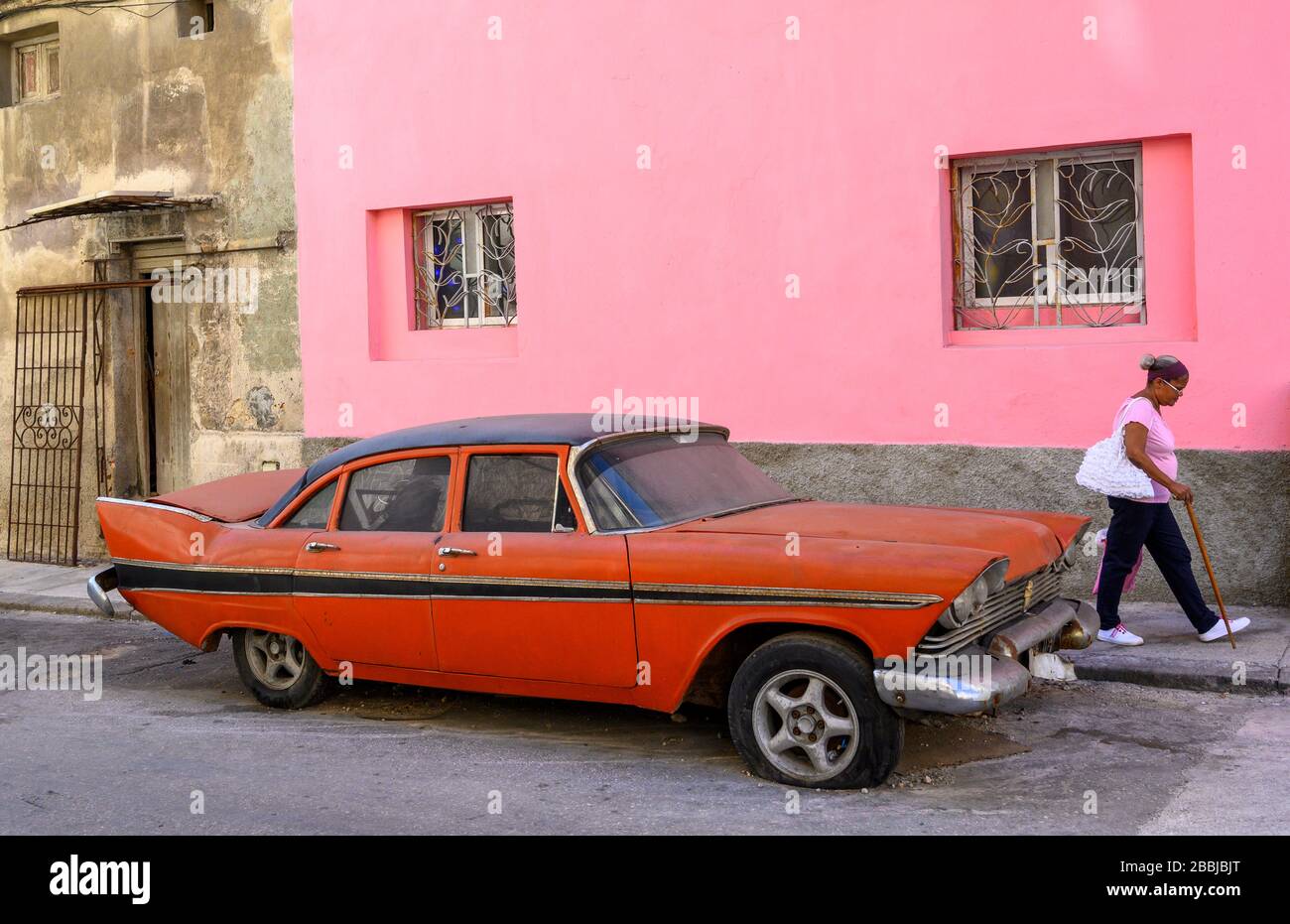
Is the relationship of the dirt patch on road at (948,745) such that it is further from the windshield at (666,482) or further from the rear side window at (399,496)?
the rear side window at (399,496)

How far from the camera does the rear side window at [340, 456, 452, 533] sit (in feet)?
21.8

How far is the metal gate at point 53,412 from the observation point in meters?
13.4

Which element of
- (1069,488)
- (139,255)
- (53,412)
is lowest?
(1069,488)

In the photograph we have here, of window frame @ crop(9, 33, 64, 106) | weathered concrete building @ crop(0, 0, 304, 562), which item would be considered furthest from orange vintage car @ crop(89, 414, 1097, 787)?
window frame @ crop(9, 33, 64, 106)

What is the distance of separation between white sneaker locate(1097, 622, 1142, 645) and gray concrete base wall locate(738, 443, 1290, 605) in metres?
1.13

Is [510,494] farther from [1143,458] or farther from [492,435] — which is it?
[1143,458]

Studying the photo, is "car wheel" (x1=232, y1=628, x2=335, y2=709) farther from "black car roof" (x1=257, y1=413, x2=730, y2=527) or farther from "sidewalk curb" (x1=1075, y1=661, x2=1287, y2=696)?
"sidewalk curb" (x1=1075, y1=661, x2=1287, y2=696)

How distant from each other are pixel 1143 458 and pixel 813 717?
3011 mm

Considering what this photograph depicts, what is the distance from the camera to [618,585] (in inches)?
232

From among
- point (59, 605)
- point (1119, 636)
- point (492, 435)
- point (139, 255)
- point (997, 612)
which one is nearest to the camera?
point (997, 612)

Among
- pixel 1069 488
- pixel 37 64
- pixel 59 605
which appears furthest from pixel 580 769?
pixel 37 64

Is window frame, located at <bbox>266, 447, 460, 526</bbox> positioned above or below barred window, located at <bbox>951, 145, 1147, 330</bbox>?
below

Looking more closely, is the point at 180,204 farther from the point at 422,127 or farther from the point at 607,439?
the point at 607,439

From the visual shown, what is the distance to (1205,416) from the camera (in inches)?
337
